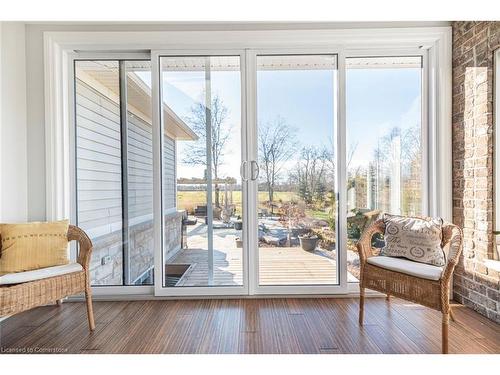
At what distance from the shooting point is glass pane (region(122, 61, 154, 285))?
9.59 ft

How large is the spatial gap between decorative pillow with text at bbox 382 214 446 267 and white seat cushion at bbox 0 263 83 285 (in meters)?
2.39

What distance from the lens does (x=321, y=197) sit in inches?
114

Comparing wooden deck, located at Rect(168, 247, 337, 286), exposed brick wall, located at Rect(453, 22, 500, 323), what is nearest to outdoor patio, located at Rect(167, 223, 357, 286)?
wooden deck, located at Rect(168, 247, 337, 286)

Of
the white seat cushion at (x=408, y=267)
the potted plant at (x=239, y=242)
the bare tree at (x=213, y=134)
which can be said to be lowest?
the white seat cushion at (x=408, y=267)

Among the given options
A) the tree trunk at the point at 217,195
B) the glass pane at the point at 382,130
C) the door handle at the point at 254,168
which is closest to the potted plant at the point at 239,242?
the tree trunk at the point at 217,195

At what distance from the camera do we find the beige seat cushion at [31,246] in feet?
7.23

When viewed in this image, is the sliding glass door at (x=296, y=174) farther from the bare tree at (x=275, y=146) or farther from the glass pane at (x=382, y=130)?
the glass pane at (x=382, y=130)

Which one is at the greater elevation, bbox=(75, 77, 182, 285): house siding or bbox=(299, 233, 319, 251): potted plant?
bbox=(75, 77, 182, 285): house siding

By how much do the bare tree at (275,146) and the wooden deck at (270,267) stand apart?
704 millimetres

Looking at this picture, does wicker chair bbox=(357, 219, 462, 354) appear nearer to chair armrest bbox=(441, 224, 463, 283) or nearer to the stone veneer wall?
chair armrest bbox=(441, 224, 463, 283)
